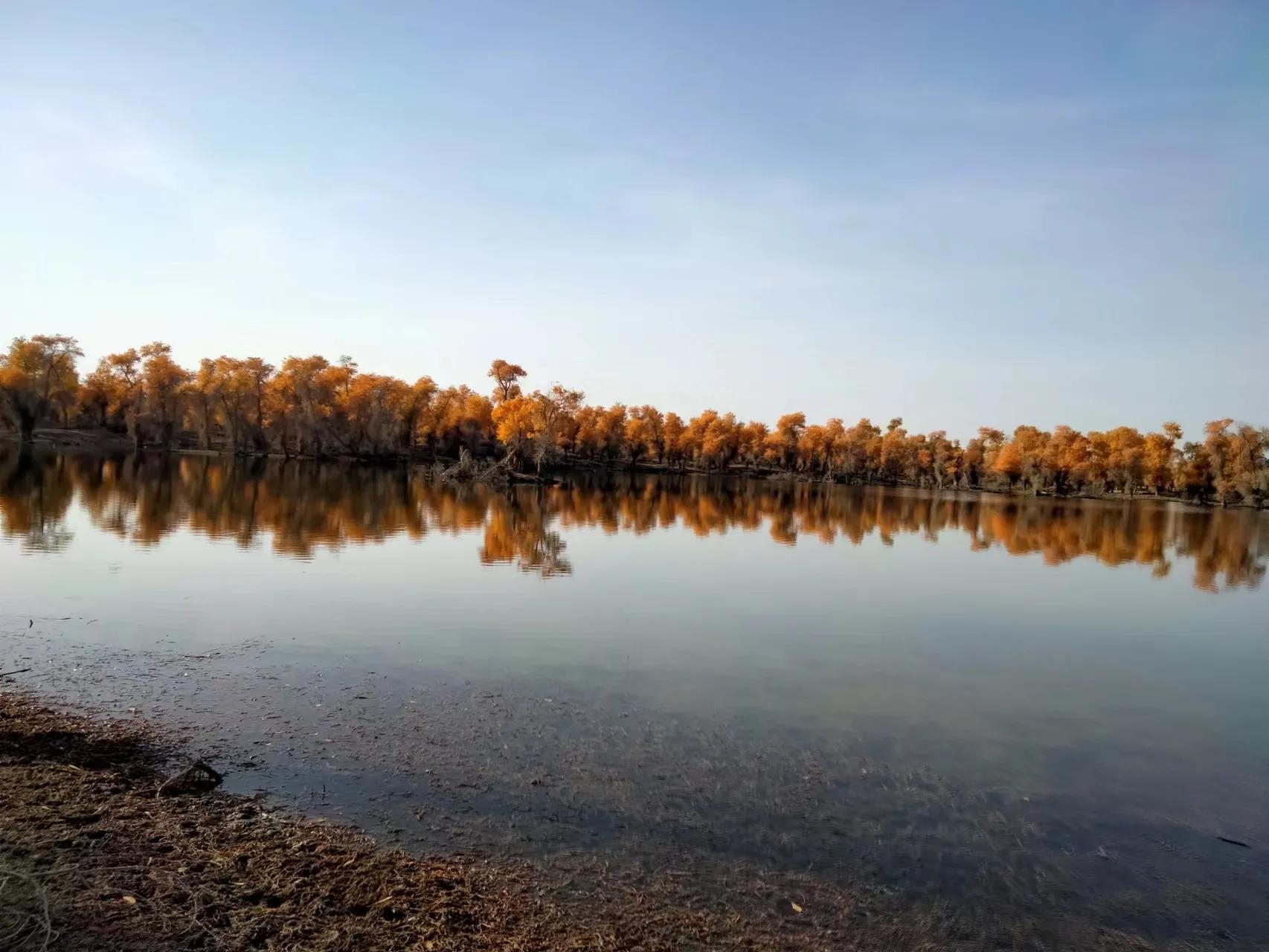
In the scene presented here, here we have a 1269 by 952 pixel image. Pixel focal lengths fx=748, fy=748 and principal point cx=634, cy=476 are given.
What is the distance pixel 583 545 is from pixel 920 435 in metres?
136

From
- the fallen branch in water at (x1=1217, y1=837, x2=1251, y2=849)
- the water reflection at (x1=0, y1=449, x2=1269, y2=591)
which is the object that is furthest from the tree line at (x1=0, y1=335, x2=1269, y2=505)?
the fallen branch in water at (x1=1217, y1=837, x2=1251, y2=849)

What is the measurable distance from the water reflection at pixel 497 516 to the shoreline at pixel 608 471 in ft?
39.6

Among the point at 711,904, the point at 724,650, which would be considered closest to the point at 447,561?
the point at 724,650

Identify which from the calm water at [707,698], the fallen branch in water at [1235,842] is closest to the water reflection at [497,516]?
the calm water at [707,698]

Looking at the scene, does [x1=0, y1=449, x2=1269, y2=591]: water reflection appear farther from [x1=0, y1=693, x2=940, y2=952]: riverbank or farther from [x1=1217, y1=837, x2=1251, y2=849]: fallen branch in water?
[x1=1217, y1=837, x2=1251, y2=849]: fallen branch in water

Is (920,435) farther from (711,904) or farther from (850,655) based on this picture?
(711,904)

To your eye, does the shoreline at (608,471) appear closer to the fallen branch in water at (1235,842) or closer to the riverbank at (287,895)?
the riverbank at (287,895)

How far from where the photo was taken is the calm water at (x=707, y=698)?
24.4 feet

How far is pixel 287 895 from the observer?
5633mm

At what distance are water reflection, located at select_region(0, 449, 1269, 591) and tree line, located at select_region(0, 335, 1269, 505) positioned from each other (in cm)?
1489

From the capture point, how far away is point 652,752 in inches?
370

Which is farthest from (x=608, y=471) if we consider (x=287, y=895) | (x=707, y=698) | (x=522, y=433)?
(x=287, y=895)

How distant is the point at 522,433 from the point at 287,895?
75414mm

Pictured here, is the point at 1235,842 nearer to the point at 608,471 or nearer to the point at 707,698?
the point at 707,698
